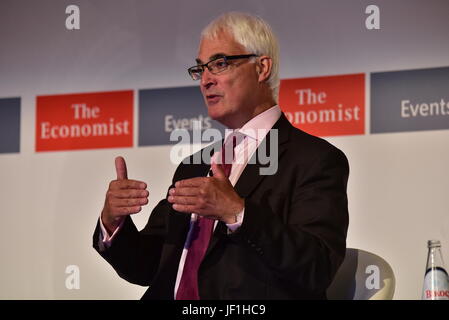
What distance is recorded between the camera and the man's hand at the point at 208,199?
235 cm

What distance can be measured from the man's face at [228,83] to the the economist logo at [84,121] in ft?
3.47

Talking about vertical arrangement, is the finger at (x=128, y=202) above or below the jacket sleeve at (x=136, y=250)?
above

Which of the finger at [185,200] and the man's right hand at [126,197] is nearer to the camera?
the finger at [185,200]

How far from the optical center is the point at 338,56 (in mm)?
3471

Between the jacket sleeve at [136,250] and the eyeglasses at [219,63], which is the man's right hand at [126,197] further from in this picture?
the eyeglasses at [219,63]

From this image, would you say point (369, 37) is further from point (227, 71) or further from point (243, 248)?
point (243, 248)

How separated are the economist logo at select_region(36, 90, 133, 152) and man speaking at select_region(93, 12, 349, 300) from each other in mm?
847

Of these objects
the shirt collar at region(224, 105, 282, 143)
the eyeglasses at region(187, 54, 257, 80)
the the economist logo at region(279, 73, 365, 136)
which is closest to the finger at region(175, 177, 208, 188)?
the shirt collar at region(224, 105, 282, 143)

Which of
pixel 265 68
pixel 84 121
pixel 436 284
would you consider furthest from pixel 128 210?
pixel 84 121

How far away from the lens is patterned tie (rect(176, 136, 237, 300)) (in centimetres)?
265

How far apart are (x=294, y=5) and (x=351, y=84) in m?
0.45

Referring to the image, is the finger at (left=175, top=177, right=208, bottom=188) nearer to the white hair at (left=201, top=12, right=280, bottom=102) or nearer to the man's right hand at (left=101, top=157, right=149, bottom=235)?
the man's right hand at (left=101, top=157, right=149, bottom=235)

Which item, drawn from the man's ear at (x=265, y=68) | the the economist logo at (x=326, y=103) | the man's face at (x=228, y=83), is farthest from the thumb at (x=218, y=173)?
the the economist logo at (x=326, y=103)
